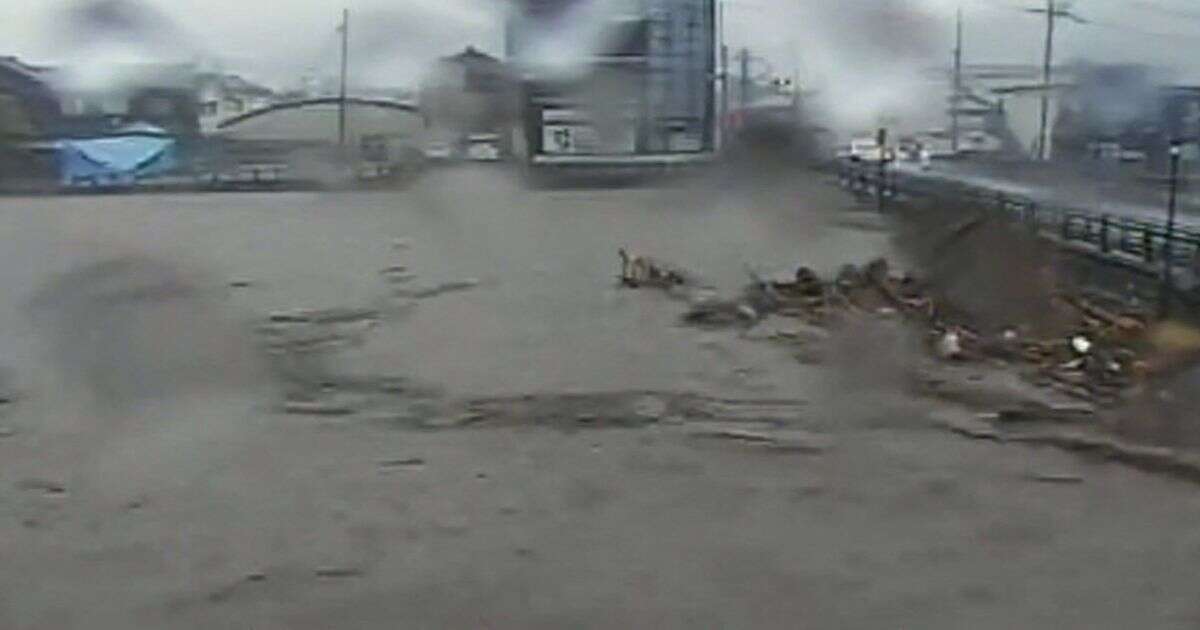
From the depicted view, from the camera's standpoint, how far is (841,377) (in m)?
5.18

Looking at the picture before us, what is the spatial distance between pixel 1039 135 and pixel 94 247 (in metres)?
3.88

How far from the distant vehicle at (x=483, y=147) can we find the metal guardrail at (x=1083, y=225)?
1331 mm

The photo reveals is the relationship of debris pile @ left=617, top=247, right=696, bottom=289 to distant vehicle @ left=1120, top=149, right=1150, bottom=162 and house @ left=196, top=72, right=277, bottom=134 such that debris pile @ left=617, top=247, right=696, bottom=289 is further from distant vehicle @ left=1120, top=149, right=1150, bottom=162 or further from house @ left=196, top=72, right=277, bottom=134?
house @ left=196, top=72, right=277, bottom=134

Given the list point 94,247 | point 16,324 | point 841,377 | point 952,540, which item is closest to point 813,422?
point 841,377

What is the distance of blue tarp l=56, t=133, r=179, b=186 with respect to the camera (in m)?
5.08

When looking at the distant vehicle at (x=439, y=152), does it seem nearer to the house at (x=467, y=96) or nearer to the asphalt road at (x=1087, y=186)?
the house at (x=467, y=96)

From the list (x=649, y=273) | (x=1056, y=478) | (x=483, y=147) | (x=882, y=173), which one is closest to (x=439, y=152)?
(x=483, y=147)

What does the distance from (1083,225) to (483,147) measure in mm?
2694

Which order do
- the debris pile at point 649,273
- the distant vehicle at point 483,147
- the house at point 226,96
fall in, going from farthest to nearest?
the debris pile at point 649,273 < the distant vehicle at point 483,147 < the house at point 226,96

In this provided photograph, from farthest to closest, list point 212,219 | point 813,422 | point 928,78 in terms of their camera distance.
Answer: point 212,219 → point 928,78 → point 813,422

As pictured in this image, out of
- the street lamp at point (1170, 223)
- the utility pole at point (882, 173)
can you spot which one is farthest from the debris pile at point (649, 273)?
the street lamp at point (1170, 223)

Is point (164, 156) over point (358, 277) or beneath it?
over

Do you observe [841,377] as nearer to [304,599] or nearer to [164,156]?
[164,156]

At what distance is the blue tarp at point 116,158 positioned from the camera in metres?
5.08
